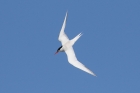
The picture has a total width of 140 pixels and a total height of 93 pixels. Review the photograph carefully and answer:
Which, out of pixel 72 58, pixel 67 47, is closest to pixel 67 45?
pixel 67 47

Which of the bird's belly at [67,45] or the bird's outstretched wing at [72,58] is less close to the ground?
the bird's belly at [67,45]

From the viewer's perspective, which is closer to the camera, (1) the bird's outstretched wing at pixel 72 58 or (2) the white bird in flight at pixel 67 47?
(1) the bird's outstretched wing at pixel 72 58

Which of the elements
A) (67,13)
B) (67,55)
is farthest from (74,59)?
(67,13)

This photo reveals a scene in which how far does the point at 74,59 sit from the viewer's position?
77.6 ft

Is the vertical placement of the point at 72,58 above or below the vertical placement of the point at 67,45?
below

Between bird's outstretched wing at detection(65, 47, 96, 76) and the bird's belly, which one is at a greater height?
the bird's belly

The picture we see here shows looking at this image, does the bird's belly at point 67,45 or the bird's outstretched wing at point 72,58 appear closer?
the bird's outstretched wing at point 72,58

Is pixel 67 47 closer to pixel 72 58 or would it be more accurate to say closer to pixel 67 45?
pixel 67 45

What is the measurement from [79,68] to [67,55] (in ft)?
8.29

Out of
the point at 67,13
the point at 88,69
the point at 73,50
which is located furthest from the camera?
the point at 73,50

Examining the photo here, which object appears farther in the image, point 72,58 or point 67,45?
point 72,58

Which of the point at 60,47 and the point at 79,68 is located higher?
the point at 60,47

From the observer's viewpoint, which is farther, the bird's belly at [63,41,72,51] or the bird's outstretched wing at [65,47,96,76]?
the bird's belly at [63,41,72,51]

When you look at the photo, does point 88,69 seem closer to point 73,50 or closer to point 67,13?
point 73,50
